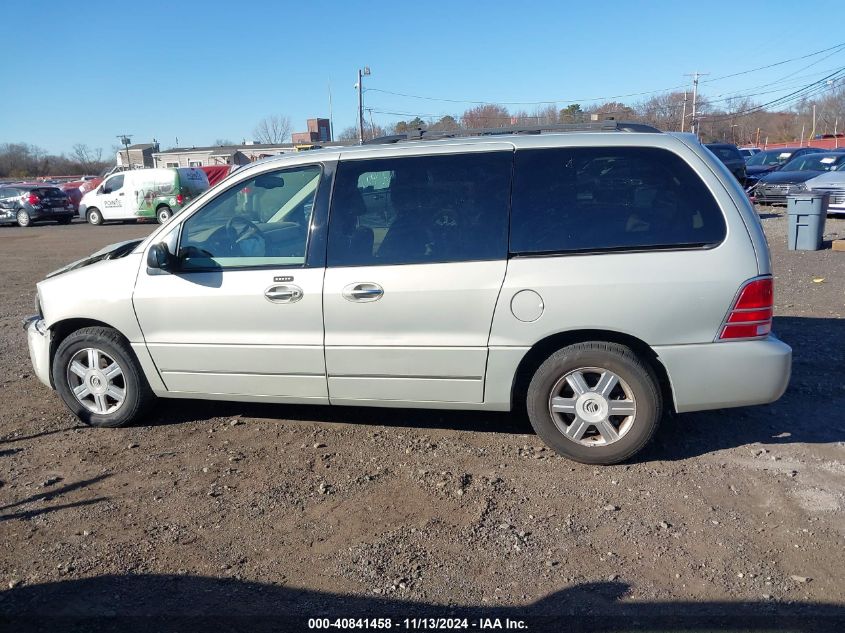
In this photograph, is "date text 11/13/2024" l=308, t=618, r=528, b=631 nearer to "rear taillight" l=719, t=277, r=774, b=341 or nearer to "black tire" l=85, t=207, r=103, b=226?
"rear taillight" l=719, t=277, r=774, b=341

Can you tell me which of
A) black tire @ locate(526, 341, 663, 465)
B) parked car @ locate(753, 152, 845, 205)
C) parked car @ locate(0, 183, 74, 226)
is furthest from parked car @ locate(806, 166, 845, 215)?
parked car @ locate(0, 183, 74, 226)

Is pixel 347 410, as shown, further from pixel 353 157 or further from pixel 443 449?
pixel 353 157

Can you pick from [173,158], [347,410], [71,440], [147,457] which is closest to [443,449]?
[347,410]

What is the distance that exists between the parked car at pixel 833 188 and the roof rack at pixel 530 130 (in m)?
13.7

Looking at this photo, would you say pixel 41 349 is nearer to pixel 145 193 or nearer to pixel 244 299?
pixel 244 299

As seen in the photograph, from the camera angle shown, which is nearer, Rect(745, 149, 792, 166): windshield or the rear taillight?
the rear taillight

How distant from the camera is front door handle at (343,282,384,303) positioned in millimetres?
4449

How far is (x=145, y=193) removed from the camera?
2545 cm

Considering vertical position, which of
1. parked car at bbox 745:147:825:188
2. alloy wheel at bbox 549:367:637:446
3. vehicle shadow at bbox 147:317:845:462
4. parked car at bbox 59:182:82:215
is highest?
parked car at bbox 745:147:825:188

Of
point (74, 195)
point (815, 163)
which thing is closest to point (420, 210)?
point (815, 163)

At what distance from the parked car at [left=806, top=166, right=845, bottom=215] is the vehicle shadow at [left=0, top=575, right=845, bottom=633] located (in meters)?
15.7

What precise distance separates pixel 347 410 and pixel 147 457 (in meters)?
1.48

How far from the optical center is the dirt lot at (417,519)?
318 cm

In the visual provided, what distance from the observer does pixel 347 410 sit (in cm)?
554
